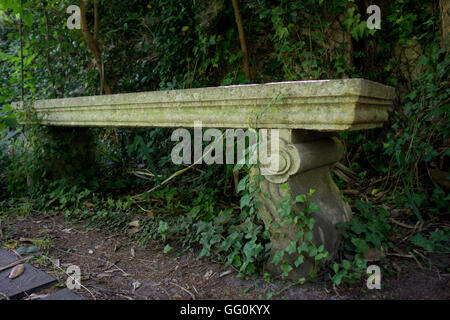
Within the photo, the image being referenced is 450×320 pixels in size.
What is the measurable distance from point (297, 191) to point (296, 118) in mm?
383

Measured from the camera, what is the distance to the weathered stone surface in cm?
135

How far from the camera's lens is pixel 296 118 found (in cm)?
149

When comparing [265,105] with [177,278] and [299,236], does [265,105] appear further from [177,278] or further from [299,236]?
[177,278]

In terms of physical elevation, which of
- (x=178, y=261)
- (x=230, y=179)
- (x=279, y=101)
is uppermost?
(x=279, y=101)

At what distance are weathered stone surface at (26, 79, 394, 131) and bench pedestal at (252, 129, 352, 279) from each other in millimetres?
135

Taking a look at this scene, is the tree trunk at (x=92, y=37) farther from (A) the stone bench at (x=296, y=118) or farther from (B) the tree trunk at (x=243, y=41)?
(A) the stone bench at (x=296, y=118)

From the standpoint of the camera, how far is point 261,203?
1.65m

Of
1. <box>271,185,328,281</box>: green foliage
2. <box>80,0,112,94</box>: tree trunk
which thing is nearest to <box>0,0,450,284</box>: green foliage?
<box>271,185,328,281</box>: green foliage

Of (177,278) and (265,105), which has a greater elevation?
(265,105)

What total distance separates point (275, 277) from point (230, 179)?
5.03 feet

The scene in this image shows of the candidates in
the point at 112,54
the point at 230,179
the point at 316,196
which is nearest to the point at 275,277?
the point at 316,196

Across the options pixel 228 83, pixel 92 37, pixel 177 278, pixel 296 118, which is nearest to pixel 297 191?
pixel 296 118

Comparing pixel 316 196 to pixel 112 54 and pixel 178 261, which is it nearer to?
pixel 178 261

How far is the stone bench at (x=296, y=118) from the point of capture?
1.38 metres
